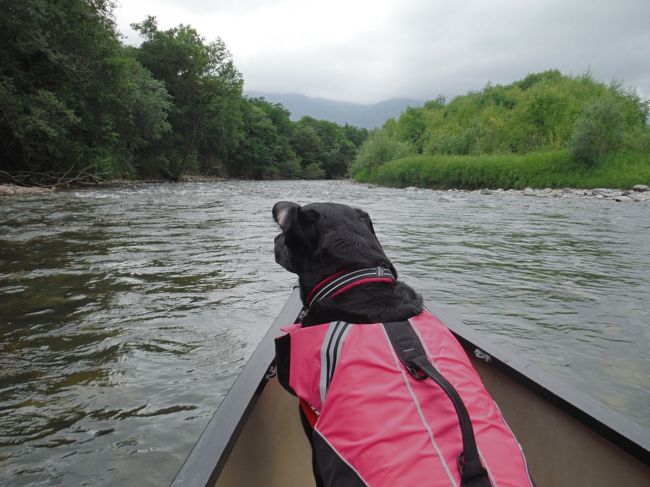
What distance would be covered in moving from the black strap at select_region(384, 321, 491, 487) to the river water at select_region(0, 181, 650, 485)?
1.30 metres

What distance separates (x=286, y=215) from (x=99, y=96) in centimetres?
2360

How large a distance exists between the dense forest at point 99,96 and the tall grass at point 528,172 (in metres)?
17.1

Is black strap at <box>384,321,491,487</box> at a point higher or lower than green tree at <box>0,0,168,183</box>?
lower

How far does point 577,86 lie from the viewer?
37094 millimetres

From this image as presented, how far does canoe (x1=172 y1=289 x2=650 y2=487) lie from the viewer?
1292mm

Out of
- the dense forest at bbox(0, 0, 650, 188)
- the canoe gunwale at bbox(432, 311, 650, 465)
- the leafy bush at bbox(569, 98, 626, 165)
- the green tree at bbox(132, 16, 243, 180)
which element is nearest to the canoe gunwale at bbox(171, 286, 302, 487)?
the canoe gunwale at bbox(432, 311, 650, 465)

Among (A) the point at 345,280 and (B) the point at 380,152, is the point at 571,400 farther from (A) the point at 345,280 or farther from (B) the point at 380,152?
(B) the point at 380,152

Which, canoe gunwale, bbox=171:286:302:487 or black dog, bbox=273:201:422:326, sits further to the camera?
black dog, bbox=273:201:422:326

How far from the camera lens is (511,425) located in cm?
179

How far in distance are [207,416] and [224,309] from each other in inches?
69.4

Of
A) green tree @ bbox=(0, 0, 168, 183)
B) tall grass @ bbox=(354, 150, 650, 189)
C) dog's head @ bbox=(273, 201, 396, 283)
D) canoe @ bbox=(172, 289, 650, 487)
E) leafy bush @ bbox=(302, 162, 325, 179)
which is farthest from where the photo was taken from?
leafy bush @ bbox=(302, 162, 325, 179)

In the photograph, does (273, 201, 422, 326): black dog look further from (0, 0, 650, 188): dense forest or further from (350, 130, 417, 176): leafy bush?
(350, 130, 417, 176): leafy bush

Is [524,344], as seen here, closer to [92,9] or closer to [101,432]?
[101,432]

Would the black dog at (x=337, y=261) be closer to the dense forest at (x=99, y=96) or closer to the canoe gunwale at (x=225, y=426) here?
the canoe gunwale at (x=225, y=426)
